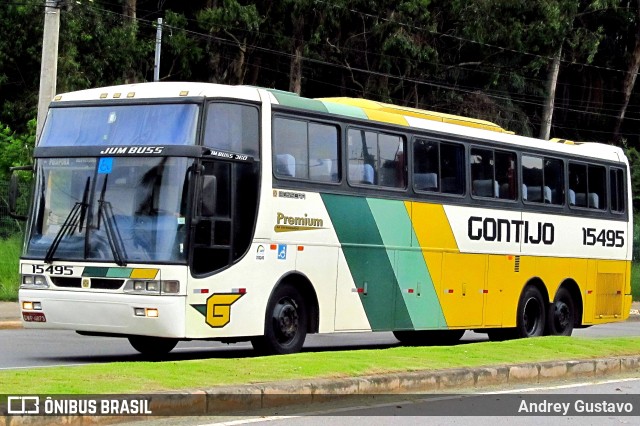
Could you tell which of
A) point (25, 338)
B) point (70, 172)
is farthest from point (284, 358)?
point (25, 338)

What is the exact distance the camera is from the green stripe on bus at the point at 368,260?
1738 centimetres

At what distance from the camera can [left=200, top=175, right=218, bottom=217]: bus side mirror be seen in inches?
596

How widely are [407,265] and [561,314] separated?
5034 millimetres

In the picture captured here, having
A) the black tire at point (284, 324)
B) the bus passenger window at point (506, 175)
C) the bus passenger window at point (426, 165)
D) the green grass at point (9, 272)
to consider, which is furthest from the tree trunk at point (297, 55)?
the black tire at point (284, 324)

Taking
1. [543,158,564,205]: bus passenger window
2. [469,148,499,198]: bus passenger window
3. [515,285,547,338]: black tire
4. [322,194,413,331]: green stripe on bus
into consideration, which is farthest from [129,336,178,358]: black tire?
[543,158,564,205]: bus passenger window

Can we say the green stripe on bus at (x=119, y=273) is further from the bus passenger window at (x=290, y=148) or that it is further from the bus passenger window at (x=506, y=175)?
the bus passenger window at (x=506, y=175)

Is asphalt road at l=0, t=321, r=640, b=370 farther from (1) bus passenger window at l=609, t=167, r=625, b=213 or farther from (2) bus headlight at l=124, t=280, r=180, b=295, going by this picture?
(1) bus passenger window at l=609, t=167, r=625, b=213

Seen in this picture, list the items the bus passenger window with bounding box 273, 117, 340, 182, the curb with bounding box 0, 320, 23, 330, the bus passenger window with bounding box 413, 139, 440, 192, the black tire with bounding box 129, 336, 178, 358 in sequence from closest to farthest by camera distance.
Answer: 1. the bus passenger window with bounding box 273, 117, 340, 182
2. the black tire with bounding box 129, 336, 178, 358
3. the bus passenger window with bounding box 413, 139, 440, 192
4. the curb with bounding box 0, 320, 23, 330

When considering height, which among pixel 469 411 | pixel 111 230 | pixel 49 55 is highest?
pixel 49 55

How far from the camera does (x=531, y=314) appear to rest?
22031mm

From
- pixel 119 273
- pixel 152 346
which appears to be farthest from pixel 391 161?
pixel 119 273

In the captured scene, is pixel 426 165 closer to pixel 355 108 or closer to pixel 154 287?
pixel 355 108

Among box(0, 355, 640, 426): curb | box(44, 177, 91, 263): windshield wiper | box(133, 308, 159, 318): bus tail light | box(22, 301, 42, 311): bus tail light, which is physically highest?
box(44, 177, 91, 263): windshield wiper

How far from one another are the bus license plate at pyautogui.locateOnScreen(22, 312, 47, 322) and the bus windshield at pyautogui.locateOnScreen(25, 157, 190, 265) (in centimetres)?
65
